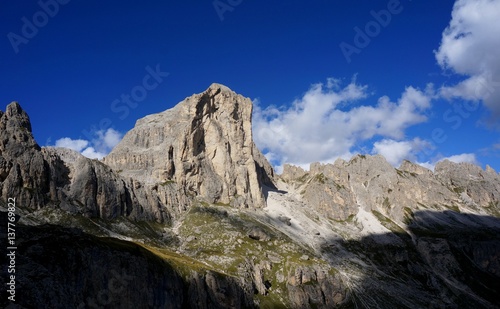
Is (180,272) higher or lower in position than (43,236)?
lower

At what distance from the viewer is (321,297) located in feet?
531

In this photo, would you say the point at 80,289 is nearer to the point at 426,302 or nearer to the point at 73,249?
the point at 73,249

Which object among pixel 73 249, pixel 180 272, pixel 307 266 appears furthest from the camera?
pixel 307 266

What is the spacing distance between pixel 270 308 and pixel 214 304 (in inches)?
1194

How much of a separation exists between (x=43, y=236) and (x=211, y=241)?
334 ft

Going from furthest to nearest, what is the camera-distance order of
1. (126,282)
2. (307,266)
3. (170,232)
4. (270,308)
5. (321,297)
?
(170,232), (307,266), (321,297), (270,308), (126,282)

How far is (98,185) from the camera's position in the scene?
194m

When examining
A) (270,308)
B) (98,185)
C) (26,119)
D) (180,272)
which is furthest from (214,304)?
(26,119)

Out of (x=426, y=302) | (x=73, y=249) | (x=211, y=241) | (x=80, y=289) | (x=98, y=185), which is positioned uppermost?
(x=98, y=185)

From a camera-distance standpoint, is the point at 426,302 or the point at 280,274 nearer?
the point at 280,274

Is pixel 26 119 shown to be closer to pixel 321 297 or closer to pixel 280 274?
pixel 280 274

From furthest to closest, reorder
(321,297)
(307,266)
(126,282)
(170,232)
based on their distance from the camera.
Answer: (170,232) → (307,266) → (321,297) → (126,282)

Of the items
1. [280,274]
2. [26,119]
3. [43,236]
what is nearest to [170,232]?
[280,274]

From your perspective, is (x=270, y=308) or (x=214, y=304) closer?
(x=214, y=304)
